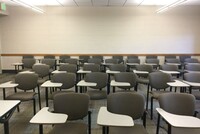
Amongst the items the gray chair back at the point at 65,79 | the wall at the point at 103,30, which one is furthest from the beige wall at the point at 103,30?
the gray chair back at the point at 65,79

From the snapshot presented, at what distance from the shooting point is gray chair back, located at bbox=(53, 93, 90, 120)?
7.65 ft

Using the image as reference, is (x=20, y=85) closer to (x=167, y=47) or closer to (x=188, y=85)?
(x=188, y=85)

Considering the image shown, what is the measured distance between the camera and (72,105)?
235 cm

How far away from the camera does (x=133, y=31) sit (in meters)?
7.73

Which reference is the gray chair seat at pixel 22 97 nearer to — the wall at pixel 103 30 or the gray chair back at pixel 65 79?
the gray chair back at pixel 65 79

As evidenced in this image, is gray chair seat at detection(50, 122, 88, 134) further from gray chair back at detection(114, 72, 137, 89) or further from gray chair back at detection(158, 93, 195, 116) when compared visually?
gray chair back at detection(114, 72, 137, 89)

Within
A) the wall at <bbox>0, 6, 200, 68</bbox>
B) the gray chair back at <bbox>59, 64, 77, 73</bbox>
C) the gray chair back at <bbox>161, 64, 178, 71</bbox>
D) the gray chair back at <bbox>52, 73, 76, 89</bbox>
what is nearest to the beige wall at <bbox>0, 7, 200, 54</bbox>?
the wall at <bbox>0, 6, 200, 68</bbox>

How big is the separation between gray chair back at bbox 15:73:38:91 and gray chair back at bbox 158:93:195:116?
2.50 metres

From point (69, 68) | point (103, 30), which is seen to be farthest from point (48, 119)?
point (103, 30)

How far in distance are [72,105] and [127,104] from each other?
0.69m

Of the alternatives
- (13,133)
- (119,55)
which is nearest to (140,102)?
(13,133)

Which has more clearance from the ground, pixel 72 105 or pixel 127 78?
pixel 127 78

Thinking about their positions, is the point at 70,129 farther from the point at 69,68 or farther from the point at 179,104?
the point at 69,68

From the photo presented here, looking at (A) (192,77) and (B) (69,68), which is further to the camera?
(B) (69,68)
